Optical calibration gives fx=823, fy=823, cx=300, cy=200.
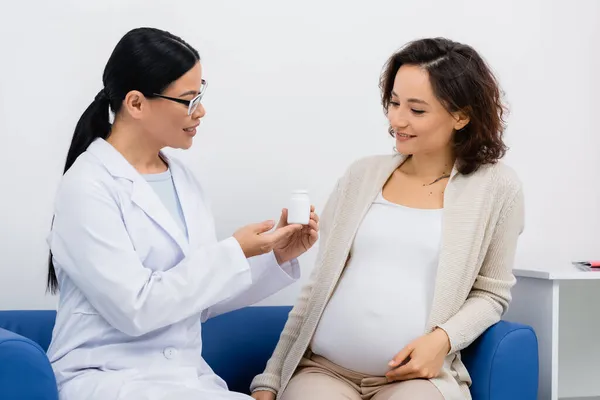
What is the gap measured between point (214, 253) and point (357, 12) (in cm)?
123

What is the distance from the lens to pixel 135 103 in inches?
68.1

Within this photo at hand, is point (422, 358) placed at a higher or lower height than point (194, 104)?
lower

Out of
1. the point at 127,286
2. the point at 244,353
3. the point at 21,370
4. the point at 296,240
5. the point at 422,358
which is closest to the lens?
the point at 21,370

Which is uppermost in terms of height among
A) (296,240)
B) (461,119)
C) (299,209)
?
(461,119)

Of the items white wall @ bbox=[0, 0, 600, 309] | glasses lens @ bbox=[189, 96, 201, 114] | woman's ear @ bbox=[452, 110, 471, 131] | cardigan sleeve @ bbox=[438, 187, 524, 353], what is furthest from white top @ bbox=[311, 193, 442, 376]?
white wall @ bbox=[0, 0, 600, 309]

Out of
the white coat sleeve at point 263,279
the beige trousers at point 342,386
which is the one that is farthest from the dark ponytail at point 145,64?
the beige trousers at point 342,386

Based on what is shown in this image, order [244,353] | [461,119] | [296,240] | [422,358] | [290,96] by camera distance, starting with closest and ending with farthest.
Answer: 1. [422,358]
2. [296,240]
3. [461,119]
4. [244,353]
5. [290,96]

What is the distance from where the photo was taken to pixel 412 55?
6.59 ft

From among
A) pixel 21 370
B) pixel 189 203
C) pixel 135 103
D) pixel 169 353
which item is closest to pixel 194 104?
pixel 135 103

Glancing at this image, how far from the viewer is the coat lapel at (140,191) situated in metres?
1.70

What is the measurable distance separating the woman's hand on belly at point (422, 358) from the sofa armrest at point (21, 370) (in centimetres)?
73

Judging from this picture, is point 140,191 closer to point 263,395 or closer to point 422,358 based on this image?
point 263,395

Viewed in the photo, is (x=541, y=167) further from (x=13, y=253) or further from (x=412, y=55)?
(x=13, y=253)

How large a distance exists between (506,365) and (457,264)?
259 millimetres
